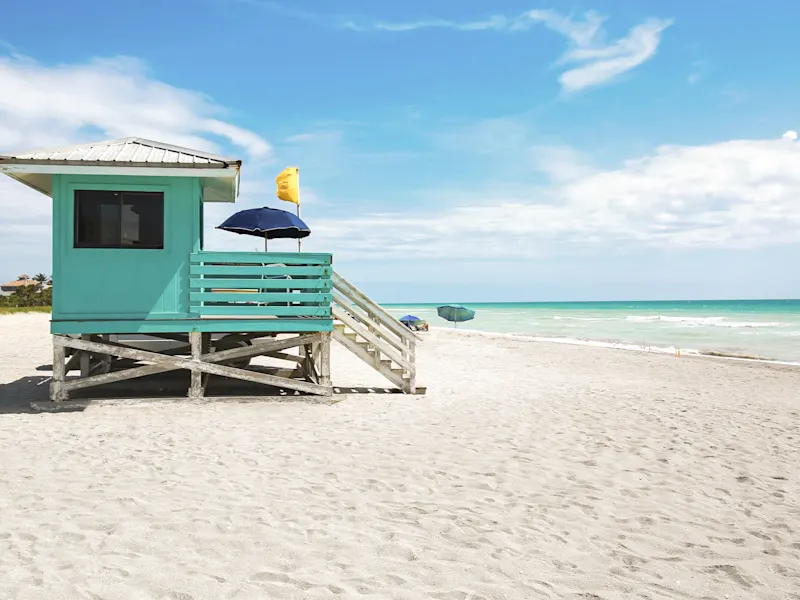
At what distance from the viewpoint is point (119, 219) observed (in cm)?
1051

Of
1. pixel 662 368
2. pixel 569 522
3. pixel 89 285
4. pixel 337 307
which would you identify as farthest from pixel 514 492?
pixel 662 368

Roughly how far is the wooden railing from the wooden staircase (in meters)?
0.62

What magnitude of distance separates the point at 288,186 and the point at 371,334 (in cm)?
341

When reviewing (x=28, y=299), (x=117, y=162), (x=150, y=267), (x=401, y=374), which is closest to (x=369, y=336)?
(x=401, y=374)

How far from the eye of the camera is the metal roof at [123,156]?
32.7ft

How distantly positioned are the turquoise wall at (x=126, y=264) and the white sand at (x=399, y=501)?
177 centimetres

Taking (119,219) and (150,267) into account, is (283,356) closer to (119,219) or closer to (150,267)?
(150,267)

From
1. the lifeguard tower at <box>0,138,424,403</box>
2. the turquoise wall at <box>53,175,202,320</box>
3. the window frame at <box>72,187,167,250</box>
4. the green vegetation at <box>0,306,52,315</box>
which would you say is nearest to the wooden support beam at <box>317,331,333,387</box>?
the lifeguard tower at <box>0,138,424,403</box>

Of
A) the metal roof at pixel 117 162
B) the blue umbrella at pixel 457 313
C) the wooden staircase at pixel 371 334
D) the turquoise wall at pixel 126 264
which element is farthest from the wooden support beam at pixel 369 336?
the blue umbrella at pixel 457 313

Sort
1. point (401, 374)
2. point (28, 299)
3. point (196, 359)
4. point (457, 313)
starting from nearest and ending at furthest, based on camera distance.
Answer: point (196, 359), point (401, 374), point (457, 313), point (28, 299)

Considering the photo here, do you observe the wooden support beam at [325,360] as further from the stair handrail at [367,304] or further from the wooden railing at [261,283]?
the stair handrail at [367,304]

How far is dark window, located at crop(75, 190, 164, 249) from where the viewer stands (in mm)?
10398

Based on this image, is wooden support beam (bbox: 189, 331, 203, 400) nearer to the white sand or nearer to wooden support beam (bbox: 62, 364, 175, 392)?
the white sand

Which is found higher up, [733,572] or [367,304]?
[367,304]
